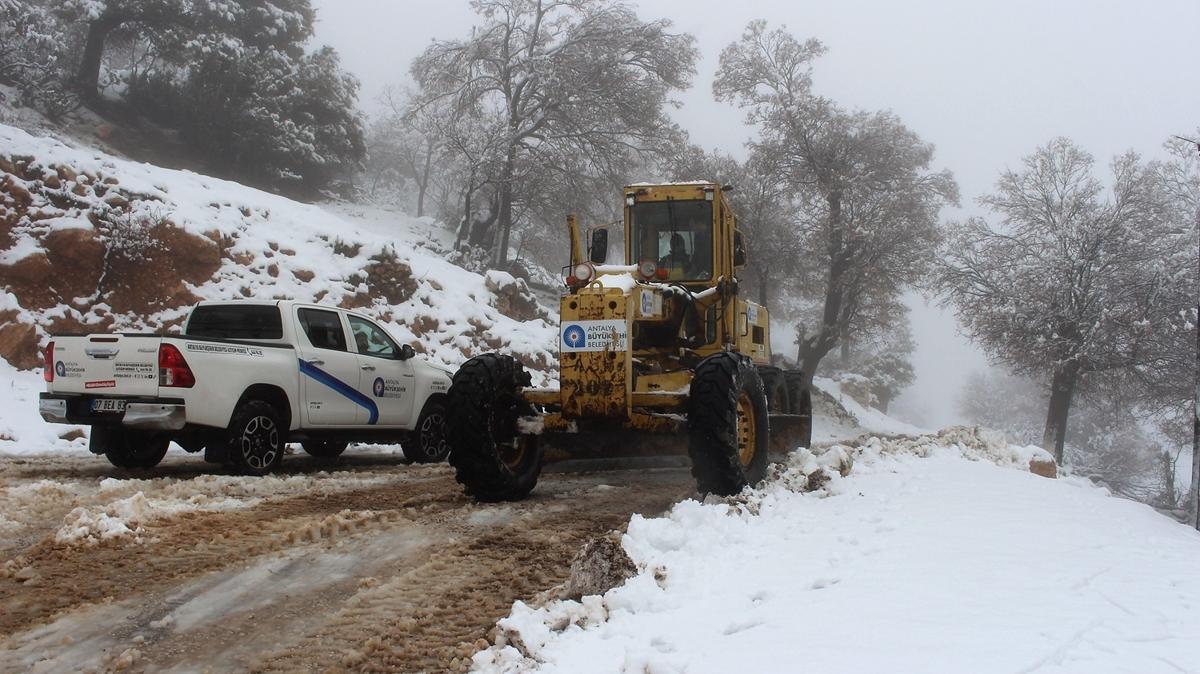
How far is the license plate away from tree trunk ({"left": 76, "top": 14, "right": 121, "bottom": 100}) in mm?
26585

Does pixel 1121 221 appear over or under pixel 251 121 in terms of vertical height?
under

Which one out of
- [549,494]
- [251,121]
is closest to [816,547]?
[549,494]

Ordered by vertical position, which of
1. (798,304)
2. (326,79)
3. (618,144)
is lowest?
(798,304)

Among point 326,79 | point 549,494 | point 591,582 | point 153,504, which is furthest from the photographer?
point 326,79

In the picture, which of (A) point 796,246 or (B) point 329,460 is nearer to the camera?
(B) point 329,460

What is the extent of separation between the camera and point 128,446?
27.1 ft

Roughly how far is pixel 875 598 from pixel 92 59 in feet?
109

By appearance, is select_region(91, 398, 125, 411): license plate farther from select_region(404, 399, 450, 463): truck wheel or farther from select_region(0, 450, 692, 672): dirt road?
select_region(404, 399, 450, 463): truck wheel

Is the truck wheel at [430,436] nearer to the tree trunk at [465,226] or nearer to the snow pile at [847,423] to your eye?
the snow pile at [847,423]

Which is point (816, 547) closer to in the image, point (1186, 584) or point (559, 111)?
point (1186, 584)

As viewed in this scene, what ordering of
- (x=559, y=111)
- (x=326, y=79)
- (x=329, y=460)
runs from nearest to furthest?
(x=329, y=460) < (x=559, y=111) < (x=326, y=79)

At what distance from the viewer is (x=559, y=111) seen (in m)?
26.1

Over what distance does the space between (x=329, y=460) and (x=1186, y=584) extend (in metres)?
8.60

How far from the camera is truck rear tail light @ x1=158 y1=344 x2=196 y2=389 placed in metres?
7.25
